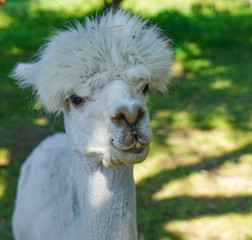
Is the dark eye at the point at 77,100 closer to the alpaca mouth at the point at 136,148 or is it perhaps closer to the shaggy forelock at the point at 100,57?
the shaggy forelock at the point at 100,57

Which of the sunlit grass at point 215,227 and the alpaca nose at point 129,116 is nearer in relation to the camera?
the alpaca nose at point 129,116

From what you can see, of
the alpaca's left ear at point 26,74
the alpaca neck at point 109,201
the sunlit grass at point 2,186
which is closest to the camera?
the alpaca neck at point 109,201

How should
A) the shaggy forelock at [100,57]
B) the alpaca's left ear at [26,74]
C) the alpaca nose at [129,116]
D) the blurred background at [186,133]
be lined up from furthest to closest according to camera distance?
the blurred background at [186,133] < the alpaca's left ear at [26,74] < the shaggy forelock at [100,57] < the alpaca nose at [129,116]

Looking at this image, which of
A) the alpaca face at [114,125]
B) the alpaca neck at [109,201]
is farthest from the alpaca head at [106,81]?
the alpaca neck at [109,201]

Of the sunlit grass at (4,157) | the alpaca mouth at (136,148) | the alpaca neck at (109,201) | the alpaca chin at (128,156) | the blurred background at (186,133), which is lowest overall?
the blurred background at (186,133)

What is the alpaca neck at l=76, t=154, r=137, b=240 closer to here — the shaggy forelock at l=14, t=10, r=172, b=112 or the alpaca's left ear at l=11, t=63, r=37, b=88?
the shaggy forelock at l=14, t=10, r=172, b=112

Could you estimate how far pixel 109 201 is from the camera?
2031mm

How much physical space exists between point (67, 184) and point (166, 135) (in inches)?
101

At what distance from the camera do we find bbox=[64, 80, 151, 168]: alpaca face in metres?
1.76

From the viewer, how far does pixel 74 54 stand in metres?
1.95

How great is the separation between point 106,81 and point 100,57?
12 cm

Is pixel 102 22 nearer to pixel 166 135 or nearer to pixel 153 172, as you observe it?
pixel 153 172

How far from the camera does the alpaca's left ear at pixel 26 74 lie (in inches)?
89.6

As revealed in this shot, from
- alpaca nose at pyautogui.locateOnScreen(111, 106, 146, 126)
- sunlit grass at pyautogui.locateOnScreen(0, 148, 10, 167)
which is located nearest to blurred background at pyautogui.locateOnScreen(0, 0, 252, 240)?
sunlit grass at pyautogui.locateOnScreen(0, 148, 10, 167)
